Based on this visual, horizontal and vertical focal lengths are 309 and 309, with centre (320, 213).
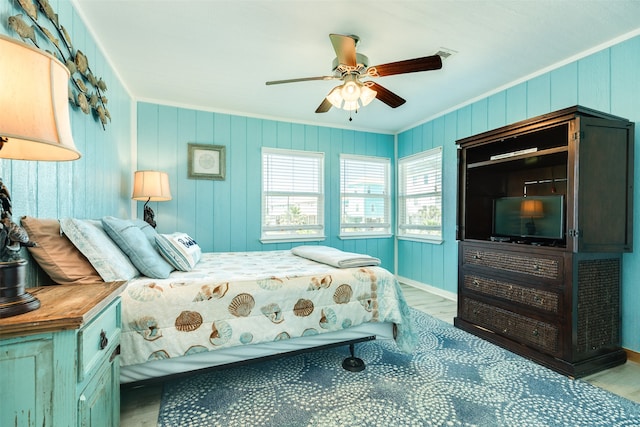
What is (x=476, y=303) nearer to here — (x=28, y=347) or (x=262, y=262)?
(x=262, y=262)

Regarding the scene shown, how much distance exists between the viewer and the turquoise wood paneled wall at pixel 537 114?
2.37m

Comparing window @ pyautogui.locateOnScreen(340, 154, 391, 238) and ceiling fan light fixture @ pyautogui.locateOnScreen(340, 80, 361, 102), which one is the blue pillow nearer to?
ceiling fan light fixture @ pyautogui.locateOnScreen(340, 80, 361, 102)

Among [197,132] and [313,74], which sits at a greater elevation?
[313,74]

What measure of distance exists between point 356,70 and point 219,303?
1.89 meters

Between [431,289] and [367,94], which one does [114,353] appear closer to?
[367,94]

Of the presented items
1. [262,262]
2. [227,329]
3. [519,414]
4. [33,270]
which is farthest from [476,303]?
[33,270]

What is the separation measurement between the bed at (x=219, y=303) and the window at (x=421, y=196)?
7.57 ft

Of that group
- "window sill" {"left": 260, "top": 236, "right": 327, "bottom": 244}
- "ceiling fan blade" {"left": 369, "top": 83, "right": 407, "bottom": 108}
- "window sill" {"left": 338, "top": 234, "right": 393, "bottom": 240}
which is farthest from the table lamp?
"window sill" {"left": 338, "top": 234, "right": 393, "bottom": 240}

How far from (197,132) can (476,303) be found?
372 cm

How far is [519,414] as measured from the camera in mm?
1698

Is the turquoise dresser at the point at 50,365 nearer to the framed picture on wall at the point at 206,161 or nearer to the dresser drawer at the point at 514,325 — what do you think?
the dresser drawer at the point at 514,325

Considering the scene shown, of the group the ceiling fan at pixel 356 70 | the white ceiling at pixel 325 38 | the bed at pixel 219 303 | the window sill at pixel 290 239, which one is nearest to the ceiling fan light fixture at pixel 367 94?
the ceiling fan at pixel 356 70

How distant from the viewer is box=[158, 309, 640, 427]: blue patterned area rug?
1.66m

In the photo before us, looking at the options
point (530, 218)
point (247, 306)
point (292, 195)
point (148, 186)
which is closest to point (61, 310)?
point (247, 306)
